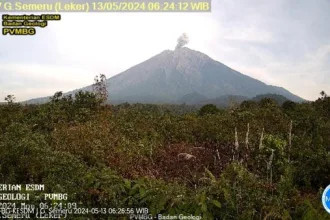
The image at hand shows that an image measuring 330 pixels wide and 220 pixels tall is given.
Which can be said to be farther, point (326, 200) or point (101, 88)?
point (101, 88)

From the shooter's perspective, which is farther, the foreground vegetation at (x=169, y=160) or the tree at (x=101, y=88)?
the tree at (x=101, y=88)

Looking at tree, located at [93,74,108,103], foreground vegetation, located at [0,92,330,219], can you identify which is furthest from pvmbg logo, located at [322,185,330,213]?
tree, located at [93,74,108,103]

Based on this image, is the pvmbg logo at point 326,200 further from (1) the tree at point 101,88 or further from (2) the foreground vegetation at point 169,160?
(1) the tree at point 101,88

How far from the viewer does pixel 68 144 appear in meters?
9.20

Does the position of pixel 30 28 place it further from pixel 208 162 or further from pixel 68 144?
pixel 208 162

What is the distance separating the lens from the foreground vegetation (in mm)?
5785

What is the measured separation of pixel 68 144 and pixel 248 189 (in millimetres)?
4674

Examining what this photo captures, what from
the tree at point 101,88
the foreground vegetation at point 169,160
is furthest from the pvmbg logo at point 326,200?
the tree at point 101,88

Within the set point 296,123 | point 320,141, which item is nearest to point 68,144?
point 320,141

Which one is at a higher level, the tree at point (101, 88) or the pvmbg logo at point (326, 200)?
the tree at point (101, 88)

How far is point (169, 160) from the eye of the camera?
955 centimetres

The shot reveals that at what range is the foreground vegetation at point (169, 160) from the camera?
5.79 metres

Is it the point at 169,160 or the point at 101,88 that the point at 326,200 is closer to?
the point at 169,160

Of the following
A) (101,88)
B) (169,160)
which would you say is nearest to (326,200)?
(169,160)
